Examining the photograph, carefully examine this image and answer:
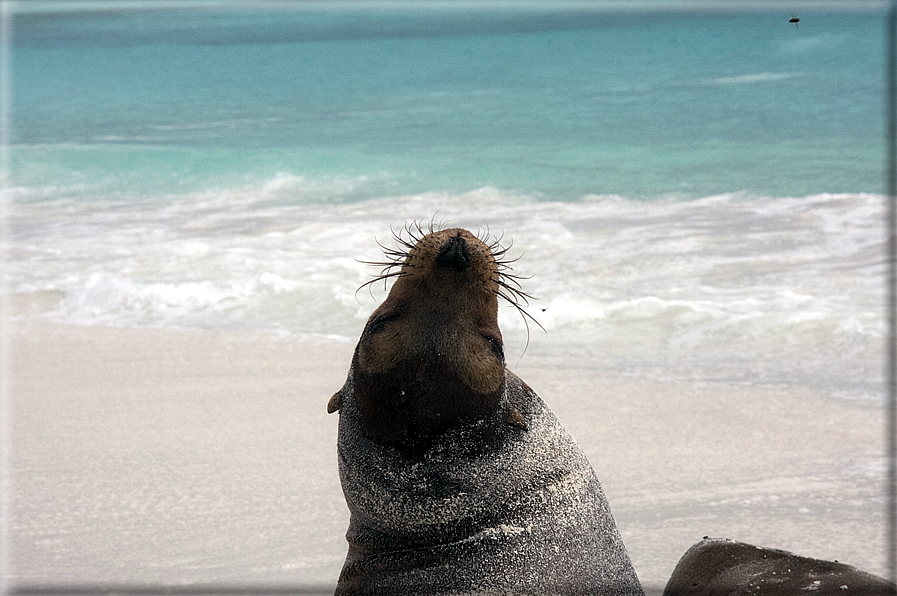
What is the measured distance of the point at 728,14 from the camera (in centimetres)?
6000

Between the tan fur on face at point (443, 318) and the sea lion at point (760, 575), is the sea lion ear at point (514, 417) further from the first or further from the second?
the sea lion at point (760, 575)

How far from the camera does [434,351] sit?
3.00 metres

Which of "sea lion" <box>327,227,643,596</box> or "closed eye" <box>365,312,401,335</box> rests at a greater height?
"closed eye" <box>365,312,401,335</box>

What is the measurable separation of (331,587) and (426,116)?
23996 millimetres

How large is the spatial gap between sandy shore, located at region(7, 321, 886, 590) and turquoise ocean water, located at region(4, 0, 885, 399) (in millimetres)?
820

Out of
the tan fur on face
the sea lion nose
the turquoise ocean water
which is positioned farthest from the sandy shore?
the sea lion nose

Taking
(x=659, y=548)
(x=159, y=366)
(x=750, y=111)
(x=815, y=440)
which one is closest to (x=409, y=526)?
(x=659, y=548)

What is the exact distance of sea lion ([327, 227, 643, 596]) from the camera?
9.87ft

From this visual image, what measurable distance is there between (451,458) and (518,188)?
1575 cm

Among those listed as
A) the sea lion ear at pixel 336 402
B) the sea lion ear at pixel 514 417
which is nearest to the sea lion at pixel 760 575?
the sea lion ear at pixel 514 417

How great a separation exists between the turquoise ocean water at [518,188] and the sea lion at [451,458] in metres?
5.24

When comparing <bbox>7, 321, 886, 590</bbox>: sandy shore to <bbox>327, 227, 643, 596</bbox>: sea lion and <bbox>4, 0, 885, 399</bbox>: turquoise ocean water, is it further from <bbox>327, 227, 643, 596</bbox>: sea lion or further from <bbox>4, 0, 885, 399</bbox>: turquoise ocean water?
<bbox>327, 227, 643, 596</bbox>: sea lion

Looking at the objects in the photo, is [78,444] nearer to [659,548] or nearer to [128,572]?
[128,572]

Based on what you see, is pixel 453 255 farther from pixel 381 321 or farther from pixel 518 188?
pixel 518 188
